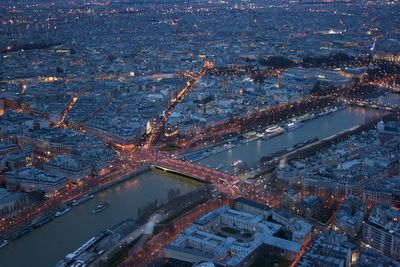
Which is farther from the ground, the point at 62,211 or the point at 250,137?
the point at 62,211

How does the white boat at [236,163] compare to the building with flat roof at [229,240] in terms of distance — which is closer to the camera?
the building with flat roof at [229,240]

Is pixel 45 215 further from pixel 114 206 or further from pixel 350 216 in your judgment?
pixel 350 216

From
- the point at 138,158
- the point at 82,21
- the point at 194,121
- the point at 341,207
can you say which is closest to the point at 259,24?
the point at 82,21

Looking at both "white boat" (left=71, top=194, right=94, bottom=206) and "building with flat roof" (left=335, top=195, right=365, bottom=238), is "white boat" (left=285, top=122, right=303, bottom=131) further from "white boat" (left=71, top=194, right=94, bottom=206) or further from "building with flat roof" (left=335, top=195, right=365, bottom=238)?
"white boat" (left=71, top=194, right=94, bottom=206)

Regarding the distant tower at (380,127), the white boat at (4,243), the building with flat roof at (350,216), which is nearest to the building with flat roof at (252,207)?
the building with flat roof at (350,216)

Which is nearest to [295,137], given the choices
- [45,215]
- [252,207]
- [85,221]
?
→ [252,207]

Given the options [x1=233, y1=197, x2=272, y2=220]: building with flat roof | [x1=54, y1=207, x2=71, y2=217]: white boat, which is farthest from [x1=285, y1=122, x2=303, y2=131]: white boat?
[x1=54, y1=207, x2=71, y2=217]: white boat

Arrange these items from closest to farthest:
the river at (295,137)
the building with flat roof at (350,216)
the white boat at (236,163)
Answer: the building with flat roof at (350,216) < the white boat at (236,163) < the river at (295,137)

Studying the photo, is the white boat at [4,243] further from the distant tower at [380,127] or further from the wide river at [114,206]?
the distant tower at [380,127]
